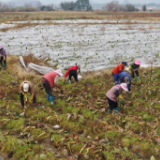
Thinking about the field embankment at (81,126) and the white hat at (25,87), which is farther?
the white hat at (25,87)

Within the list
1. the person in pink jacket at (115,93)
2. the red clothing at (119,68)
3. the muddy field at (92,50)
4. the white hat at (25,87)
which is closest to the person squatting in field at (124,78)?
the red clothing at (119,68)

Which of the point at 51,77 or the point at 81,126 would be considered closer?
the point at 81,126

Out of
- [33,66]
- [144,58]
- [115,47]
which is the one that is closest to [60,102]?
[33,66]

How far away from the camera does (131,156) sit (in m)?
5.14

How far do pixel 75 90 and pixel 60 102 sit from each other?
4.51 feet

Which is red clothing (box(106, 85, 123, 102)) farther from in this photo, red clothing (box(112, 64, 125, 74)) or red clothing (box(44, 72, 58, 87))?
red clothing (box(112, 64, 125, 74))

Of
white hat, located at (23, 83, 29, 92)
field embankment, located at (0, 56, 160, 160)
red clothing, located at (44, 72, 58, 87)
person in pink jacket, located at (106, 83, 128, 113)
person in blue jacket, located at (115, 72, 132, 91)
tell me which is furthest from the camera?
person in blue jacket, located at (115, 72, 132, 91)

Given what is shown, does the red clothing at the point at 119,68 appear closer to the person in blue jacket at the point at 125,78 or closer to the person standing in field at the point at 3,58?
the person in blue jacket at the point at 125,78

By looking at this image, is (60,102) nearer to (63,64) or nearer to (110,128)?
(110,128)

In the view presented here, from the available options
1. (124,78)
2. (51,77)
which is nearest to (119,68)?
(124,78)

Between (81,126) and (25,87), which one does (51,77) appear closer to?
(25,87)

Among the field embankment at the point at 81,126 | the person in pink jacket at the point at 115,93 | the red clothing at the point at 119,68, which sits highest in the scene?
the red clothing at the point at 119,68

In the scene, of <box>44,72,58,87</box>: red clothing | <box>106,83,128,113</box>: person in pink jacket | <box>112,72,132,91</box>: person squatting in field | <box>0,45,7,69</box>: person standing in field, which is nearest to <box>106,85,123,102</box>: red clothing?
<box>106,83,128,113</box>: person in pink jacket

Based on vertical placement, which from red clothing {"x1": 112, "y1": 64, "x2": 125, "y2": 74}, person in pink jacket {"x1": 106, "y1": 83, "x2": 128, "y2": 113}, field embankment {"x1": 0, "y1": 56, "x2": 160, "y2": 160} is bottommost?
field embankment {"x1": 0, "y1": 56, "x2": 160, "y2": 160}
